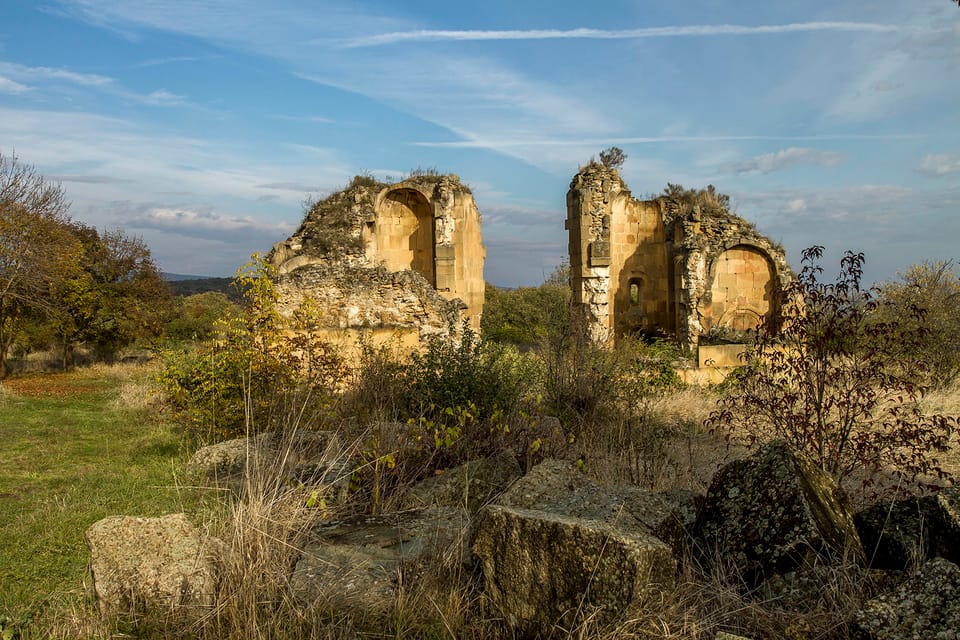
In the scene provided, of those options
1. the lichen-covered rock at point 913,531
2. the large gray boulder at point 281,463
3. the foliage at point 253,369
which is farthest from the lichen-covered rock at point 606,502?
the foliage at point 253,369

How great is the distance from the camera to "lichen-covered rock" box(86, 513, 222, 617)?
313cm

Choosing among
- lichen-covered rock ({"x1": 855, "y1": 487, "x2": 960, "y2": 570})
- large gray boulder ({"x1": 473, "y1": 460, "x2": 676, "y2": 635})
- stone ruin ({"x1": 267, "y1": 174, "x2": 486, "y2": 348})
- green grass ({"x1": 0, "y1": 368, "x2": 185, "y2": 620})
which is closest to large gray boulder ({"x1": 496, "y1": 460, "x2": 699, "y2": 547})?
large gray boulder ({"x1": 473, "y1": 460, "x2": 676, "y2": 635})

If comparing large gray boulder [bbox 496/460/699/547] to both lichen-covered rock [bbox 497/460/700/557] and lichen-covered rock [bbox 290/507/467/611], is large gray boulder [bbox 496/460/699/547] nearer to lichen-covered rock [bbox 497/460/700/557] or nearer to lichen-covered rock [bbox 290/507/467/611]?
Result: lichen-covered rock [bbox 497/460/700/557]

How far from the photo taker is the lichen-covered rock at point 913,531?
306 centimetres

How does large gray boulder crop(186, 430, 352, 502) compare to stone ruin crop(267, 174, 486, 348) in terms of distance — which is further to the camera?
stone ruin crop(267, 174, 486, 348)

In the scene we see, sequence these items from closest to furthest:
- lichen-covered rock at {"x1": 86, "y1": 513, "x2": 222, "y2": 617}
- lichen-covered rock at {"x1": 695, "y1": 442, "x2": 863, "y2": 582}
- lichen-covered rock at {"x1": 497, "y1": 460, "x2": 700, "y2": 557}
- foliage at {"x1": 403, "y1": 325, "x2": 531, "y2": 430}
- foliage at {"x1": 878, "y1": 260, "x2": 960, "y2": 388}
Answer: lichen-covered rock at {"x1": 695, "y1": 442, "x2": 863, "y2": 582}, lichen-covered rock at {"x1": 86, "y1": 513, "x2": 222, "y2": 617}, lichen-covered rock at {"x1": 497, "y1": 460, "x2": 700, "y2": 557}, foliage at {"x1": 403, "y1": 325, "x2": 531, "y2": 430}, foliage at {"x1": 878, "y1": 260, "x2": 960, "y2": 388}

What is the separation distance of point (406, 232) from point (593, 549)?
15734 mm

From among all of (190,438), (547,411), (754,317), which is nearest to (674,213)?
(754,317)

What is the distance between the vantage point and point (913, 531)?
3.21 meters

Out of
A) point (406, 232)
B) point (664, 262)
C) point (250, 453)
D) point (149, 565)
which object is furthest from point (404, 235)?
point (149, 565)

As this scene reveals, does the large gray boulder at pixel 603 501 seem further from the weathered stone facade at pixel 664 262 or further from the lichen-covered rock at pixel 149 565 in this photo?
the weathered stone facade at pixel 664 262

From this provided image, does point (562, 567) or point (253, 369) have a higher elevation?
point (253, 369)

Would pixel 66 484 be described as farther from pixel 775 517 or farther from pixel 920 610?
pixel 920 610

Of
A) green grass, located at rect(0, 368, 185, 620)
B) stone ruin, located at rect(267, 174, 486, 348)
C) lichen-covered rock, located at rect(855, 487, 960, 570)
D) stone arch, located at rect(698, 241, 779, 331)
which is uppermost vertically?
stone ruin, located at rect(267, 174, 486, 348)
